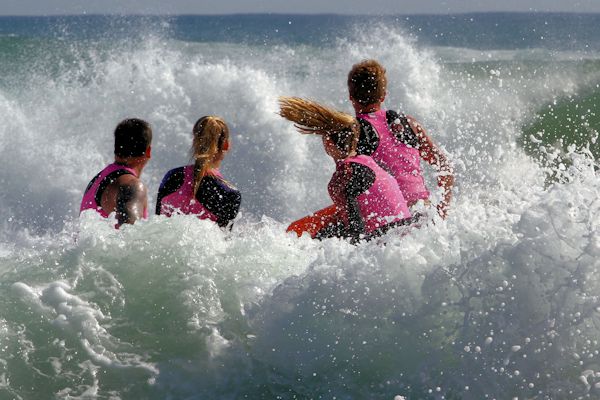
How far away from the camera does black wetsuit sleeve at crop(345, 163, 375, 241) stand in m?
4.89

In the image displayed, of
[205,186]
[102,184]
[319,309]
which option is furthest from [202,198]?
[319,309]

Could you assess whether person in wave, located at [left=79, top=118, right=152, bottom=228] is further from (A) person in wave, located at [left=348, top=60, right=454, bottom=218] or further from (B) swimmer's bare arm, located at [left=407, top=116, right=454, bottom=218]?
(B) swimmer's bare arm, located at [left=407, top=116, right=454, bottom=218]

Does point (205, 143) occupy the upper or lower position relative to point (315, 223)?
upper

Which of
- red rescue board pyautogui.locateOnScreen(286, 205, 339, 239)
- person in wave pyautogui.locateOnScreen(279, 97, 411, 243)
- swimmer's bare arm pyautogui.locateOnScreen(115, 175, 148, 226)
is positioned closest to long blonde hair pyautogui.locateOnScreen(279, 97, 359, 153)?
person in wave pyautogui.locateOnScreen(279, 97, 411, 243)

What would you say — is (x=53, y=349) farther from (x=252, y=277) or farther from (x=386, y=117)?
(x=386, y=117)

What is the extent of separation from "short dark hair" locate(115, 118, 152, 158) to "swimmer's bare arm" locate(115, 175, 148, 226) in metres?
0.16

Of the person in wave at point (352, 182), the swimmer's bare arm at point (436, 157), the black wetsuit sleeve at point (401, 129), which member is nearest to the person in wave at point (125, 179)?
the person in wave at point (352, 182)

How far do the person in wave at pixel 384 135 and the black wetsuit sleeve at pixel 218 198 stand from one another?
79 cm

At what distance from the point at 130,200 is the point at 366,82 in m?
1.55

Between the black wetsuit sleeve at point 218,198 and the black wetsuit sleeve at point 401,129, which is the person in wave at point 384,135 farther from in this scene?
the black wetsuit sleeve at point 218,198

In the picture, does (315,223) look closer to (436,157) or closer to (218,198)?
(218,198)

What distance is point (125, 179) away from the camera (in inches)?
198

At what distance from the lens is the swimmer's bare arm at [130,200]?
486 centimetres

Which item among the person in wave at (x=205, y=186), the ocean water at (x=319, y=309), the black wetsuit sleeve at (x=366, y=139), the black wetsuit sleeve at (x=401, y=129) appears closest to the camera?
the ocean water at (x=319, y=309)
